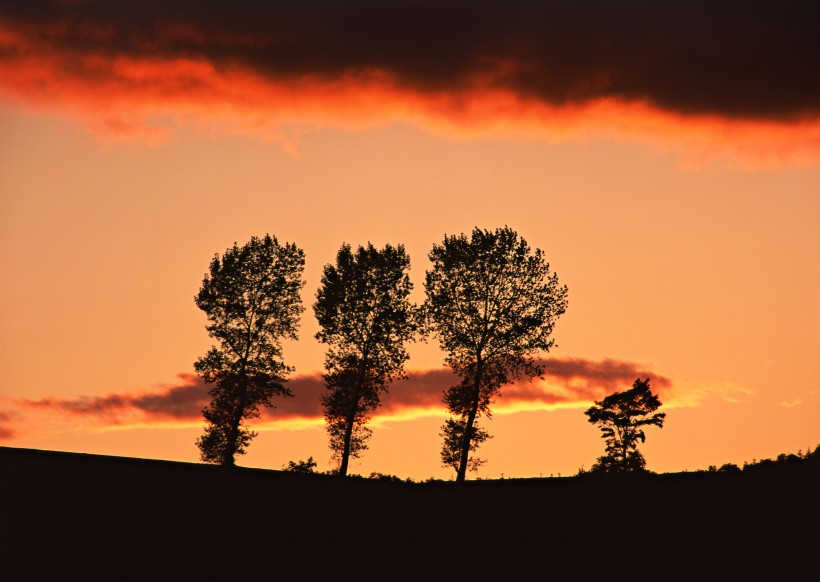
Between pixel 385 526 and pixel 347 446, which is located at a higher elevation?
pixel 347 446

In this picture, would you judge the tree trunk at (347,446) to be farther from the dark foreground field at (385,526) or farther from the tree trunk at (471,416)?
the dark foreground field at (385,526)

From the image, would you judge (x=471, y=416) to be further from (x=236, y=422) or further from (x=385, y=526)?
(x=385, y=526)

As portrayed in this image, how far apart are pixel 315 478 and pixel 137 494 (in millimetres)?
7848

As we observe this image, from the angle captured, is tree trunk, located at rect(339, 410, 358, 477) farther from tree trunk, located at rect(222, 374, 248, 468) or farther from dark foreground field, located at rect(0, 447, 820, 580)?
dark foreground field, located at rect(0, 447, 820, 580)

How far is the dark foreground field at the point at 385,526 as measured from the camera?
2666 cm

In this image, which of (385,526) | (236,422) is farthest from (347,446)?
(385,526)

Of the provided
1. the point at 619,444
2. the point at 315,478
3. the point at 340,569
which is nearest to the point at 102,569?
the point at 340,569

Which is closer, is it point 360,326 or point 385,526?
point 385,526

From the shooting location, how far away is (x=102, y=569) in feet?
84.0

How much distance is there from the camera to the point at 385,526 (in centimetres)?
3111

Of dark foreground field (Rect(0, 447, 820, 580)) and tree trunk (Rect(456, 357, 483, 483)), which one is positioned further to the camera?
tree trunk (Rect(456, 357, 483, 483))

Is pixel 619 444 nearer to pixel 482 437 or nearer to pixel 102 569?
pixel 482 437

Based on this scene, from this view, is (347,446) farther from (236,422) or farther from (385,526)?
(385,526)

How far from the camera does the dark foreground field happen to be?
2666 centimetres
